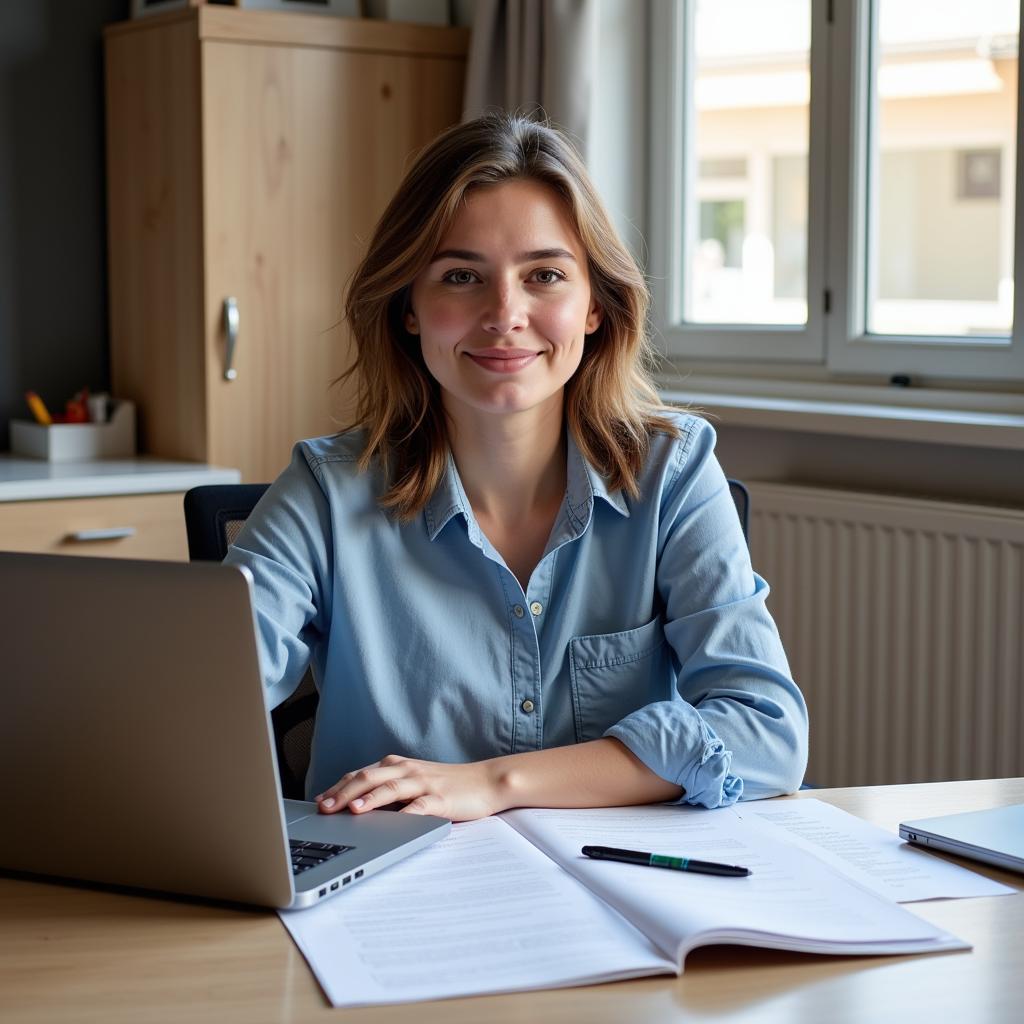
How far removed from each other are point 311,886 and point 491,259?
0.73m

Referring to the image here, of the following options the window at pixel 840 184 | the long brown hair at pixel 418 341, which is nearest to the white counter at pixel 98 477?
the window at pixel 840 184

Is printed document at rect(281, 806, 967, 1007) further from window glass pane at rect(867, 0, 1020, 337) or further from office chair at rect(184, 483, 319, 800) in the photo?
window glass pane at rect(867, 0, 1020, 337)

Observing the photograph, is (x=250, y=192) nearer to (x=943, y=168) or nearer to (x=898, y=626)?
(x=943, y=168)

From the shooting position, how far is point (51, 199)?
3.40m

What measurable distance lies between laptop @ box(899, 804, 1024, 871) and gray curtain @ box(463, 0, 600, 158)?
212 cm

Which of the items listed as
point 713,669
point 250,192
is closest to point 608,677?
point 713,669

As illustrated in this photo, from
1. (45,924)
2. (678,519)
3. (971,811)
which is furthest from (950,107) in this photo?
(45,924)

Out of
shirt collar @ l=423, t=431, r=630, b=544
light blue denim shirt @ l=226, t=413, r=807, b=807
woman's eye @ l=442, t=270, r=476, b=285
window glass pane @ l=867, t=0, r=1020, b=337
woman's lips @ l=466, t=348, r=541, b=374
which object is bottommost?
light blue denim shirt @ l=226, t=413, r=807, b=807

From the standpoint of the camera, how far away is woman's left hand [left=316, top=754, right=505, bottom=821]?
1230mm

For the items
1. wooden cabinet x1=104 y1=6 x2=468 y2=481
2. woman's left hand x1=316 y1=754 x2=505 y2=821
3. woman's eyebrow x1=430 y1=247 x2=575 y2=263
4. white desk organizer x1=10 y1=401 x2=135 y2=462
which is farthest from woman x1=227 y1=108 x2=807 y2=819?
white desk organizer x1=10 y1=401 x2=135 y2=462

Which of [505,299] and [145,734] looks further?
[505,299]

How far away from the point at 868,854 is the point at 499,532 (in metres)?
0.58

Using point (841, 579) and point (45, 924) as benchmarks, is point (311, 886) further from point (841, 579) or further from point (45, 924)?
point (841, 579)

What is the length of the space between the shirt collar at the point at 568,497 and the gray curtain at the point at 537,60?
164 cm
